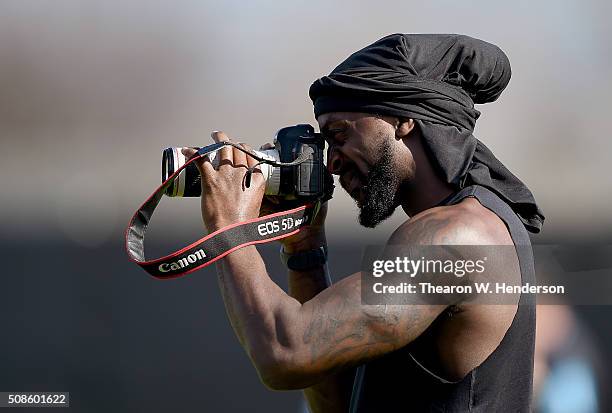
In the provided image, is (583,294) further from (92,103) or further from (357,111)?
(92,103)

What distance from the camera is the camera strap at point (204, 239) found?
7.62 ft

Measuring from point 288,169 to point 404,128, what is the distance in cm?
29

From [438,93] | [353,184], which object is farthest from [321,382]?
[438,93]

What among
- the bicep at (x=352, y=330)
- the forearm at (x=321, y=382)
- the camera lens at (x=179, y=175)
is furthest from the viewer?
the forearm at (x=321, y=382)

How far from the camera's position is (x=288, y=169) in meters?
2.54

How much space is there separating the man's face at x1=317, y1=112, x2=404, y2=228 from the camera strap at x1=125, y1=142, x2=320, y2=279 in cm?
12

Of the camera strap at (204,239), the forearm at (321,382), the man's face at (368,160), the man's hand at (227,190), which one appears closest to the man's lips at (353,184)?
the man's face at (368,160)

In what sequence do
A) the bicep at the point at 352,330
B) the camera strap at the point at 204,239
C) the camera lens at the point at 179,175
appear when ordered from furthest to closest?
the camera lens at the point at 179,175 < the camera strap at the point at 204,239 < the bicep at the point at 352,330

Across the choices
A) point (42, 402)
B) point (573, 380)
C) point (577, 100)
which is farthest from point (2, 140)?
point (573, 380)

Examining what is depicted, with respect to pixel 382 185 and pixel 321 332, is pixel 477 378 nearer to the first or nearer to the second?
pixel 321 332

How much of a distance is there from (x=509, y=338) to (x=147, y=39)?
6082mm

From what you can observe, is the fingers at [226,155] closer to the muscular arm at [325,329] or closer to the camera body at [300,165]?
the camera body at [300,165]

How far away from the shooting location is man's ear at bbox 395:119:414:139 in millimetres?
2486

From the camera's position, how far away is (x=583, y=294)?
5.54 metres
